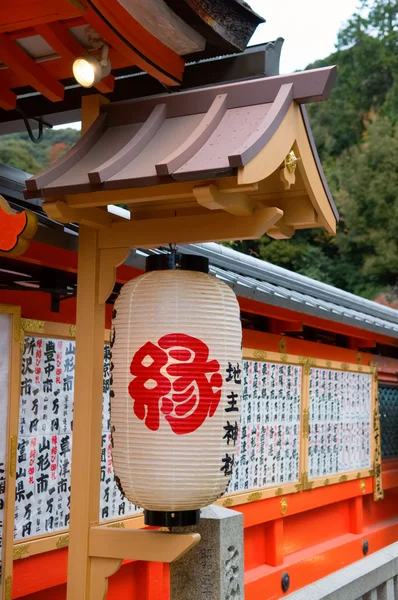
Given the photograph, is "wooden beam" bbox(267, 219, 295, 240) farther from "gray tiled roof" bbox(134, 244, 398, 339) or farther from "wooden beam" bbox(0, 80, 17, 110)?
"wooden beam" bbox(0, 80, 17, 110)

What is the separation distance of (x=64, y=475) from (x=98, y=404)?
5.94 ft

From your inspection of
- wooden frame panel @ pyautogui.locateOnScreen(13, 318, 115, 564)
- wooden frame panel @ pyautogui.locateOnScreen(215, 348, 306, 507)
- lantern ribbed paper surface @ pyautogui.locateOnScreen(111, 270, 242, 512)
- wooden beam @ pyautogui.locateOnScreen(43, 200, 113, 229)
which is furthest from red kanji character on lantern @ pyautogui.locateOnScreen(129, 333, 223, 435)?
wooden frame panel @ pyautogui.locateOnScreen(215, 348, 306, 507)

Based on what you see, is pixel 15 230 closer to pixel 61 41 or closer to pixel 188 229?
pixel 188 229

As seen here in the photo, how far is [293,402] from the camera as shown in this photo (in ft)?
29.4

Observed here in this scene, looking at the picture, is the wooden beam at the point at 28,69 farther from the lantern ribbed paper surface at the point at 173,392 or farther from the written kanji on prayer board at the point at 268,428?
the written kanji on prayer board at the point at 268,428

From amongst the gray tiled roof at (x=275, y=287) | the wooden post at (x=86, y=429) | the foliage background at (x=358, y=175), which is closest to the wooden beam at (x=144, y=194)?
the wooden post at (x=86, y=429)

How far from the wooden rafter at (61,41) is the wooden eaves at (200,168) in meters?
0.33

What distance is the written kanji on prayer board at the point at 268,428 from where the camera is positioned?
7.87m

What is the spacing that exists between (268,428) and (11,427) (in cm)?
415

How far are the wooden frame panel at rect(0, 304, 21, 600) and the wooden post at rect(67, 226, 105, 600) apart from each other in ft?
3.75

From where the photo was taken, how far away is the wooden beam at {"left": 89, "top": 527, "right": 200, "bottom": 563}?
11.4 ft

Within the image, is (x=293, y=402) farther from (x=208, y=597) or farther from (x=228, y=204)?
(x=228, y=204)

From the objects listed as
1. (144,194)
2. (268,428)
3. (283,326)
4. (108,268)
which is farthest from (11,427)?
(283,326)

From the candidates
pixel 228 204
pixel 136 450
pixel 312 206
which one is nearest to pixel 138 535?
pixel 136 450
